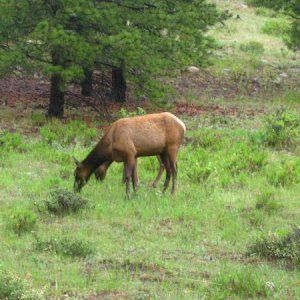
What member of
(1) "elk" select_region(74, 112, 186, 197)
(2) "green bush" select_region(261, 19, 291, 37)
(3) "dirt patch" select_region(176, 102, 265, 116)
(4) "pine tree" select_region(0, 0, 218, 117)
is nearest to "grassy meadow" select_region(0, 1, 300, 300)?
(3) "dirt patch" select_region(176, 102, 265, 116)

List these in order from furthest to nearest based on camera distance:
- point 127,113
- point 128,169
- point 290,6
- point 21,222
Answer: point 290,6 < point 127,113 < point 128,169 < point 21,222

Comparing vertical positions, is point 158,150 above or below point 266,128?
above

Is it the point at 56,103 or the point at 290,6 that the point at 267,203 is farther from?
the point at 290,6

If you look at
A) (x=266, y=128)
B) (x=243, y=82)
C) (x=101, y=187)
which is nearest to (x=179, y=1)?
(x=266, y=128)

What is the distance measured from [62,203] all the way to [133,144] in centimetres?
213

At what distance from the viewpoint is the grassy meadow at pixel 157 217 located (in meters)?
8.98

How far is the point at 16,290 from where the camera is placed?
309 inches

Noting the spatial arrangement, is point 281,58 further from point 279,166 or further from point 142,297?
point 142,297

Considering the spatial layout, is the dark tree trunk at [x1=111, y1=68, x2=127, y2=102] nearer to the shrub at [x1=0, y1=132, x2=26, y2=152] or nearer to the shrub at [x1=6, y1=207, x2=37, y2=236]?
the shrub at [x1=0, y1=132, x2=26, y2=152]

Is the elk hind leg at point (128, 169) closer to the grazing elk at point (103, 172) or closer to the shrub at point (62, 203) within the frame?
the grazing elk at point (103, 172)

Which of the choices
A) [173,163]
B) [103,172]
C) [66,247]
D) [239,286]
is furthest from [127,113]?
[239,286]

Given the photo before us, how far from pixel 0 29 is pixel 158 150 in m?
6.62

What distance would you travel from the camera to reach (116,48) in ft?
62.3

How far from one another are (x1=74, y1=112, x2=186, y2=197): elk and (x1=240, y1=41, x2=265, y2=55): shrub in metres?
16.9
